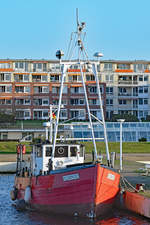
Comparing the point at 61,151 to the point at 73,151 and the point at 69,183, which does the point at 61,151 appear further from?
the point at 69,183

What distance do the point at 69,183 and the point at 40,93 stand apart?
8829 cm

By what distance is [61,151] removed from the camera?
31.2 metres

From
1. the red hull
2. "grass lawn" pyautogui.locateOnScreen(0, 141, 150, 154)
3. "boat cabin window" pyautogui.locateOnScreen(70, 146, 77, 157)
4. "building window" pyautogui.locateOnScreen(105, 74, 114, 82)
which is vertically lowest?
the red hull

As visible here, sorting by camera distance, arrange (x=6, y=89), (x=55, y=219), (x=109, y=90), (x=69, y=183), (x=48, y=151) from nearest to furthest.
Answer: (x=69, y=183)
(x=55, y=219)
(x=48, y=151)
(x=6, y=89)
(x=109, y=90)

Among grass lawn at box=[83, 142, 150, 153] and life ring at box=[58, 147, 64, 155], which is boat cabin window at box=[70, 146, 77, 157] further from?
grass lawn at box=[83, 142, 150, 153]

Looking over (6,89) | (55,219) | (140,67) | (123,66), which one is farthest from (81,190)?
(140,67)

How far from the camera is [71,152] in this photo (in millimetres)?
31484

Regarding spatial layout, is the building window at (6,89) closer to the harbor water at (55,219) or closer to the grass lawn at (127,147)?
the grass lawn at (127,147)

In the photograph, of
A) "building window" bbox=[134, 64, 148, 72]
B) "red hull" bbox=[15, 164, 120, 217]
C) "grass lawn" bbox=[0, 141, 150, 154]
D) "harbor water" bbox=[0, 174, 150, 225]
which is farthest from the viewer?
"building window" bbox=[134, 64, 148, 72]

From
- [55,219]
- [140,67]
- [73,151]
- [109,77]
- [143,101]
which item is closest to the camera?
[55,219]

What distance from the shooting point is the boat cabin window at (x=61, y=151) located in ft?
102

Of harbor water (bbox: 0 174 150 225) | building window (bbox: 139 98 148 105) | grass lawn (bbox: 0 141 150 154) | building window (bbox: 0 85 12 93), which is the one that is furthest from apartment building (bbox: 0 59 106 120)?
harbor water (bbox: 0 174 150 225)

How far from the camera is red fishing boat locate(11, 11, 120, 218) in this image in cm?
2611

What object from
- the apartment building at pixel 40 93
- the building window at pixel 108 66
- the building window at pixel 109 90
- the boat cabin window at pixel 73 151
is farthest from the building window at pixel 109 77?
the boat cabin window at pixel 73 151
